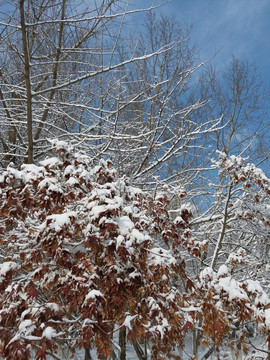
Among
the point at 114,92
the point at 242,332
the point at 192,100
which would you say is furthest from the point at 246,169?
the point at 192,100

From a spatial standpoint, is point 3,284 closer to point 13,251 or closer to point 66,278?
point 66,278

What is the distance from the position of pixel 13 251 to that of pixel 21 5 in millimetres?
2958

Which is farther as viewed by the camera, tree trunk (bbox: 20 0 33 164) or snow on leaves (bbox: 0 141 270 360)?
tree trunk (bbox: 20 0 33 164)

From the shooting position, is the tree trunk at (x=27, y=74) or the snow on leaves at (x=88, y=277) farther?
the tree trunk at (x=27, y=74)

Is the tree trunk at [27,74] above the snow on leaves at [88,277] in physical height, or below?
above

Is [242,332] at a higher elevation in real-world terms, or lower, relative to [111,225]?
lower

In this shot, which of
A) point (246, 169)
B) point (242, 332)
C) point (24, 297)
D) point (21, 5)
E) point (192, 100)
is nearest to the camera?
point (24, 297)

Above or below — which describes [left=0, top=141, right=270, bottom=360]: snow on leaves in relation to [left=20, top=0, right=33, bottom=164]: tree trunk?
below

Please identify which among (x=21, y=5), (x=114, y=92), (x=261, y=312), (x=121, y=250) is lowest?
(x=261, y=312)

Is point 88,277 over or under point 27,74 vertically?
under

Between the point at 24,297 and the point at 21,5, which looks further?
the point at 21,5

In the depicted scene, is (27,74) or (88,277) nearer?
(88,277)

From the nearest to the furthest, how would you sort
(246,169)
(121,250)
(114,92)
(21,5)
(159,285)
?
(121,250)
(159,285)
(21,5)
(246,169)
(114,92)

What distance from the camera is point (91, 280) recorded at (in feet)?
7.83
